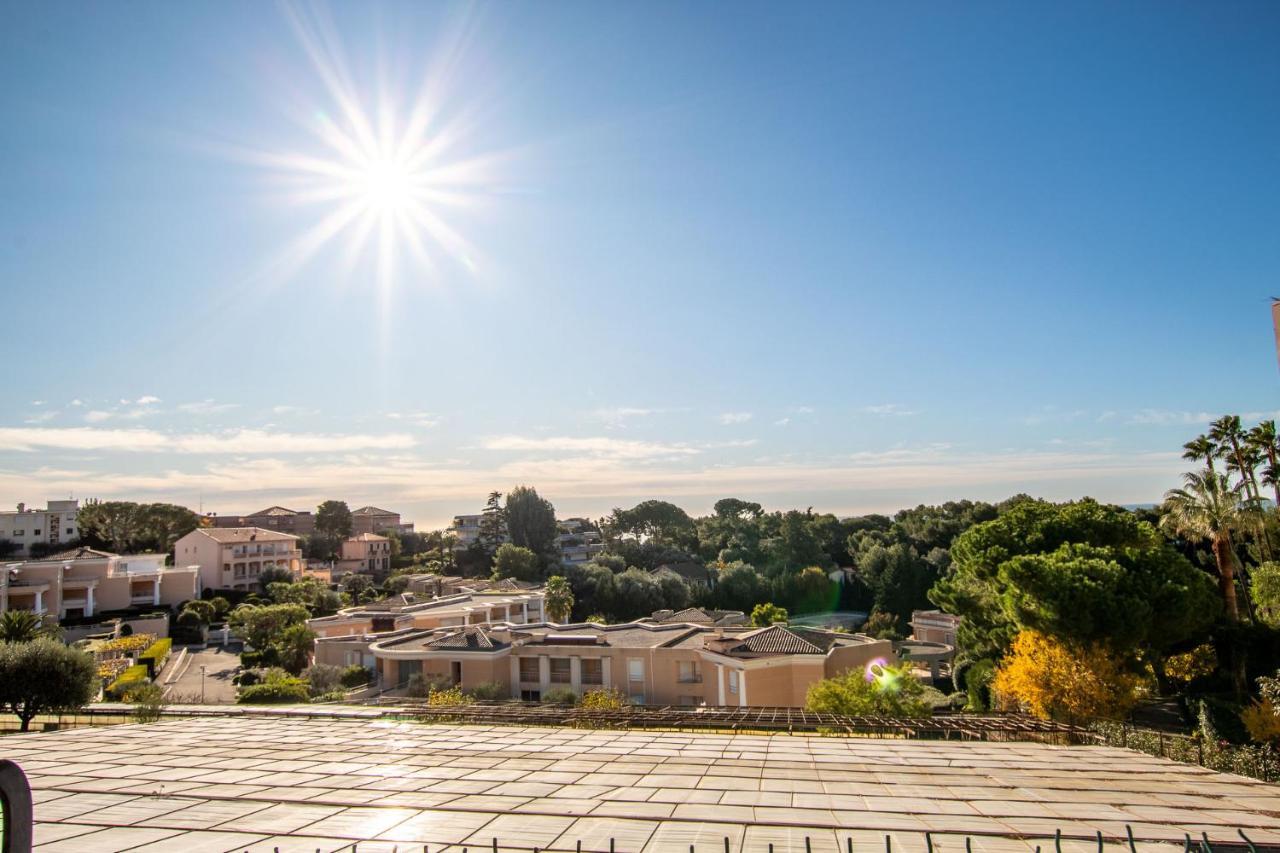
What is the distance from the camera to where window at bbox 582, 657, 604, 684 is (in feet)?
111

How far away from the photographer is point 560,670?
3441cm

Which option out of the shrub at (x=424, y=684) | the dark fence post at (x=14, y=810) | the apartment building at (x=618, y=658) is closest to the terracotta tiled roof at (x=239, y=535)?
the apartment building at (x=618, y=658)

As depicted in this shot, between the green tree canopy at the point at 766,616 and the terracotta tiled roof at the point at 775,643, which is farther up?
the terracotta tiled roof at the point at 775,643

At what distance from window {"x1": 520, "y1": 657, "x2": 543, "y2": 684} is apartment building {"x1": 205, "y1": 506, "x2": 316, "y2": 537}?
250ft

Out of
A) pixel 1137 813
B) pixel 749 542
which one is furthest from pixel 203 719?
pixel 749 542

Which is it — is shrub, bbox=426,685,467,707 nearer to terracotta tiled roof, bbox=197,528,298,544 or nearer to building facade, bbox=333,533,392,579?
terracotta tiled roof, bbox=197,528,298,544

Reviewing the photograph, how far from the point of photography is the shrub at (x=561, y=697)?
3125cm

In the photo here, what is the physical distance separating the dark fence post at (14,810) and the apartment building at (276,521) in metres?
104

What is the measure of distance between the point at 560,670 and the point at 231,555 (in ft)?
151

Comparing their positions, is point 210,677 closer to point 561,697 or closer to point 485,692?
point 485,692

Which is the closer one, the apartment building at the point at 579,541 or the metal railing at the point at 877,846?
the metal railing at the point at 877,846

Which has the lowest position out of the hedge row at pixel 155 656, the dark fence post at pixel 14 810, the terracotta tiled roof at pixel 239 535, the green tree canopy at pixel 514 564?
the hedge row at pixel 155 656

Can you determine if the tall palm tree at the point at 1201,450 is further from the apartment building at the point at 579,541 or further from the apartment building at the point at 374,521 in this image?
the apartment building at the point at 374,521

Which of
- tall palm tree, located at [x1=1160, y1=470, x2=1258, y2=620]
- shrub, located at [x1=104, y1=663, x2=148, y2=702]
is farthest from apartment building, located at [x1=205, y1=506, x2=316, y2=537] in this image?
tall palm tree, located at [x1=1160, y1=470, x2=1258, y2=620]
